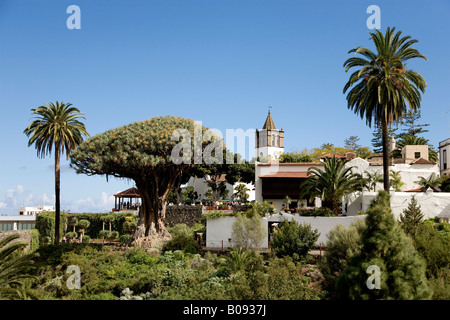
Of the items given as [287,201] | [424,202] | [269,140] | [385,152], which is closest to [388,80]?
[385,152]

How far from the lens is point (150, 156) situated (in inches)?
1234

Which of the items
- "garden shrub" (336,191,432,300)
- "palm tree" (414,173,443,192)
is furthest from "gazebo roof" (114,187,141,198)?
"garden shrub" (336,191,432,300)

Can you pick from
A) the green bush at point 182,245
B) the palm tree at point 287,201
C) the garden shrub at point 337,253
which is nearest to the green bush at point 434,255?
the garden shrub at point 337,253

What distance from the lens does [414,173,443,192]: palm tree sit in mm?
49419

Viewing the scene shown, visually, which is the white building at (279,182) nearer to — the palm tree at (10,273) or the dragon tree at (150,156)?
the dragon tree at (150,156)

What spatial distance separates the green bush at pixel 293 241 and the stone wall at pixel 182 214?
77.1 feet

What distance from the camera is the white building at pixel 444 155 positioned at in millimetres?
60875

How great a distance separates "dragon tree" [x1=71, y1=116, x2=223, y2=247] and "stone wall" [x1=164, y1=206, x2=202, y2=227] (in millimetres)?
18030

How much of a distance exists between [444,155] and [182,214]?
36.9 m

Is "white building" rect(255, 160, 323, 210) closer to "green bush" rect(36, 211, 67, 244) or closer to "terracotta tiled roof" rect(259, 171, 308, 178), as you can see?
"terracotta tiled roof" rect(259, 171, 308, 178)

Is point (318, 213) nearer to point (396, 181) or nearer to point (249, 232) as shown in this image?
point (249, 232)

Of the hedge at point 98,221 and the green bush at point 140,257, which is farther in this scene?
the hedge at point 98,221
